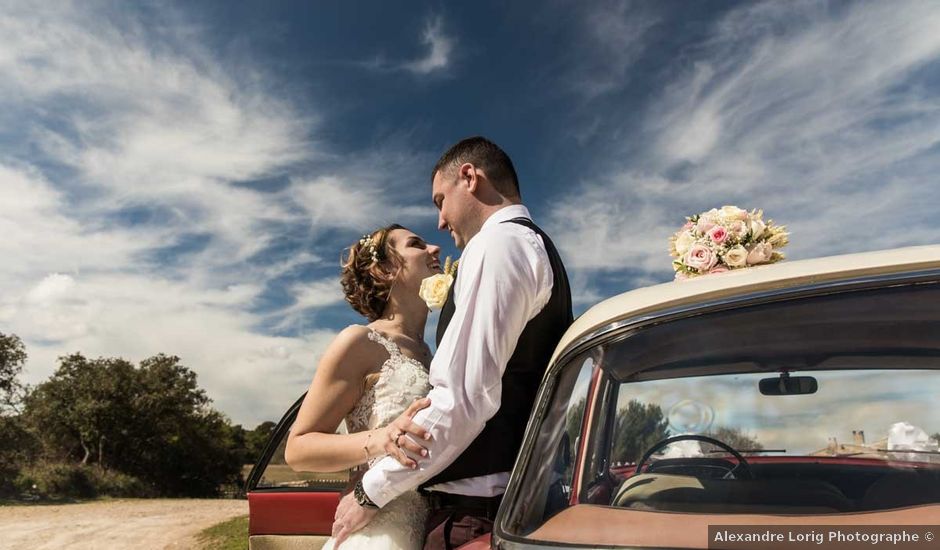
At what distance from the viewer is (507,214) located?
268 centimetres

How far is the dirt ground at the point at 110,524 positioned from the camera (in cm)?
1453

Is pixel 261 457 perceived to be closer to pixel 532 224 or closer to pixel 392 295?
pixel 392 295

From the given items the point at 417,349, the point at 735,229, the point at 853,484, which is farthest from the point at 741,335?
the point at 417,349

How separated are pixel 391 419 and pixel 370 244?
93 centimetres

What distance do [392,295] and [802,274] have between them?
7.11 ft

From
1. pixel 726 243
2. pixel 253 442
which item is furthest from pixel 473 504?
pixel 253 442

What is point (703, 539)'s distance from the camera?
153cm

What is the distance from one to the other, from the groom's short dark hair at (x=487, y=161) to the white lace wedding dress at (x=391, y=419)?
82cm

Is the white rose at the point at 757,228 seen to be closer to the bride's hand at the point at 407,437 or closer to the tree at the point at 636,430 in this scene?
the tree at the point at 636,430

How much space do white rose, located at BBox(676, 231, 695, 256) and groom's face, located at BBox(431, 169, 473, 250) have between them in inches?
39.5

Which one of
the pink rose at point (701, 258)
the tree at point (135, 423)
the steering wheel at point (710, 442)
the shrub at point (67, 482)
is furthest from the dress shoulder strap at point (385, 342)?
the tree at point (135, 423)

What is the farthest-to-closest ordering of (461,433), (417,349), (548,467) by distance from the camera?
(417,349) < (461,433) < (548,467)

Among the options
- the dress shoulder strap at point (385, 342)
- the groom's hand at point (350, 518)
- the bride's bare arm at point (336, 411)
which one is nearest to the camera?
the groom's hand at point (350, 518)

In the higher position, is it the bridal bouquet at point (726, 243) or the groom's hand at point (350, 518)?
the bridal bouquet at point (726, 243)
